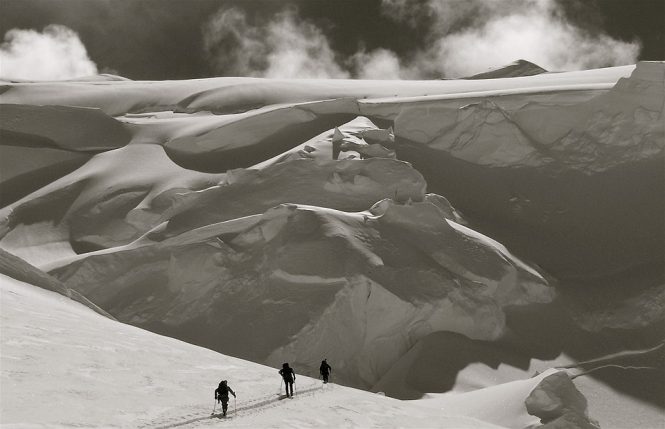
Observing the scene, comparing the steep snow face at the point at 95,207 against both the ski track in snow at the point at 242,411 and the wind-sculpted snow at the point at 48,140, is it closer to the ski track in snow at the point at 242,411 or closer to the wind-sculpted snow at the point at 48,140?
Result: the wind-sculpted snow at the point at 48,140

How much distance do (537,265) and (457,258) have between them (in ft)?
14.1

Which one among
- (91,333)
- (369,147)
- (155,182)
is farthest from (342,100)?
(91,333)

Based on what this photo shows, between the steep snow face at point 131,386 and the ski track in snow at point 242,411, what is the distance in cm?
2

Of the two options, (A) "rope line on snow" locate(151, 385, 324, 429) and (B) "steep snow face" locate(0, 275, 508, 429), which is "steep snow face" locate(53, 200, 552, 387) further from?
(A) "rope line on snow" locate(151, 385, 324, 429)

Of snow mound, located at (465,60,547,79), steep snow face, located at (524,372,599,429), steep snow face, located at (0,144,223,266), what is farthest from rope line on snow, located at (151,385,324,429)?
snow mound, located at (465,60,547,79)

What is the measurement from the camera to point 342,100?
48.9 metres

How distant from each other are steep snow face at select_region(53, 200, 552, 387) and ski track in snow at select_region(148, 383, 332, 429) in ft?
38.3

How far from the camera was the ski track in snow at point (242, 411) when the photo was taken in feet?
53.9

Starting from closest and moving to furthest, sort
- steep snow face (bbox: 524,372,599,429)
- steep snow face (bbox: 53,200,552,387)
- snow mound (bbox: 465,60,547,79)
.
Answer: steep snow face (bbox: 524,372,599,429) → steep snow face (bbox: 53,200,552,387) → snow mound (bbox: 465,60,547,79)

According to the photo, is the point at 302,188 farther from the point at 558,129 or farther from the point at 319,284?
the point at 558,129

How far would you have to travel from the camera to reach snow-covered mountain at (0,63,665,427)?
34031mm

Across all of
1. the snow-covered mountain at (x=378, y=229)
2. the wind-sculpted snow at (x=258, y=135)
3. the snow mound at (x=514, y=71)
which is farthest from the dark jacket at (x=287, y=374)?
the snow mound at (x=514, y=71)

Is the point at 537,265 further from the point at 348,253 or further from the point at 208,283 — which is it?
the point at 208,283

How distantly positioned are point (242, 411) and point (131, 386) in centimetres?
215
